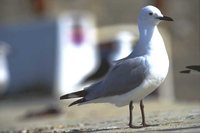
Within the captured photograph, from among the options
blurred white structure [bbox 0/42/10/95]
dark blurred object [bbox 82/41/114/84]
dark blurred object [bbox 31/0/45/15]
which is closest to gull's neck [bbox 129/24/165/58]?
dark blurred object [bbox 82/41/114/84]

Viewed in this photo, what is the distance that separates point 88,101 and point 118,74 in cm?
41

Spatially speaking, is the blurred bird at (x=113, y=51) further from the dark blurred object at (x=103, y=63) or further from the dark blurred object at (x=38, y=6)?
the dark blurred object at (x=38, y=6)

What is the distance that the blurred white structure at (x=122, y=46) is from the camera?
1978 centimetres

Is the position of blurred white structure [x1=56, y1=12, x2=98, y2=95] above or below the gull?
above

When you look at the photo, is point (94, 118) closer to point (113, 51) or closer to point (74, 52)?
point (113, 51)

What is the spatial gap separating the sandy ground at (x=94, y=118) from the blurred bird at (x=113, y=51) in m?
0.90

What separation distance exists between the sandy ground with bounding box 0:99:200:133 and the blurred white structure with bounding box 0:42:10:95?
52 centimetres

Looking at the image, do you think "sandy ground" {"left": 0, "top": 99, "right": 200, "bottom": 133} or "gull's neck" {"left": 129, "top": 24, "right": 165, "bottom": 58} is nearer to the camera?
"gull's neck" {"left": 129, "top": 24, "right": 165, "bottom": 58}

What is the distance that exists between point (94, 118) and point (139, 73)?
4.73m

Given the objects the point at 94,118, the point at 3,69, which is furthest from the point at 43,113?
the point at 3,69

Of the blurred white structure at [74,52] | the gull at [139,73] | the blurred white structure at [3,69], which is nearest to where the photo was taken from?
the gull at [139,73]

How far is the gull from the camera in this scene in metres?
8.56

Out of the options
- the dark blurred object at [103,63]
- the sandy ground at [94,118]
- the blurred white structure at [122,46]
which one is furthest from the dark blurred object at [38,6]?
the blurred white structure at [122,46]

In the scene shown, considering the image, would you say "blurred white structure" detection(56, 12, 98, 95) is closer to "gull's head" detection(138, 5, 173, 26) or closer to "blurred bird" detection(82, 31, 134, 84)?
"blurred bird" detection(82, 31, 134, 84)
